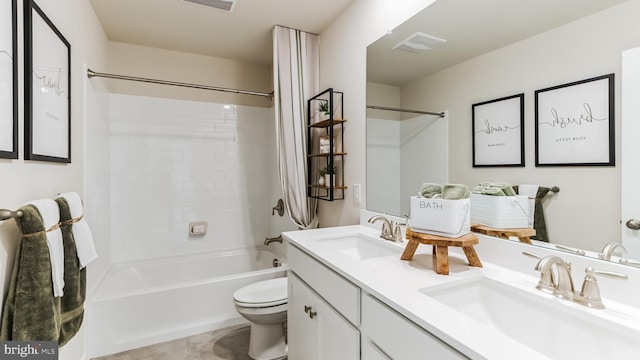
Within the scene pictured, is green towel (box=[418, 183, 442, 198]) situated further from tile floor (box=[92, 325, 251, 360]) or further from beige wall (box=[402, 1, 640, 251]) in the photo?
tile floor (box=[92, 325, 251, 360])

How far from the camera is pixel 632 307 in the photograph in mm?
767

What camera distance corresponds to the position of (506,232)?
43.6 inches

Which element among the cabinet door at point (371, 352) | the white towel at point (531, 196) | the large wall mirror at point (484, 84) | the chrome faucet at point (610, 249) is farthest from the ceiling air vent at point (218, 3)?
the chrome faucet at point (610, 249)

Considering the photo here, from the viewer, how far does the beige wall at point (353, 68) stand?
174 centimetres

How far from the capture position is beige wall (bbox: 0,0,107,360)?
1.09 m

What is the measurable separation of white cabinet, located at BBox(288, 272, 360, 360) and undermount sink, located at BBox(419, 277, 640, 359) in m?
0.36

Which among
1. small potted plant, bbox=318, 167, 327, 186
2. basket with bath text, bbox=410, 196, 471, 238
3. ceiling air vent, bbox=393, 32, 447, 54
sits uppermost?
ceiling air vent, bbox=393, 32, 447, 54

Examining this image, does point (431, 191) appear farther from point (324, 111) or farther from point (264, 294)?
point (264, 294)

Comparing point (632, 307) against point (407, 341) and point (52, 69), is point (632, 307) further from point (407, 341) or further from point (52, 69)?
point (52, 69)

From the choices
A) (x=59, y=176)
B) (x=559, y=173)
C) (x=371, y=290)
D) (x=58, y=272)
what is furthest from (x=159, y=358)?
(x=559, y=173)

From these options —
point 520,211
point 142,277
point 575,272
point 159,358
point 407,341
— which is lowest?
point 159,358

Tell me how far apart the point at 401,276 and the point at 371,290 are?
147 mm

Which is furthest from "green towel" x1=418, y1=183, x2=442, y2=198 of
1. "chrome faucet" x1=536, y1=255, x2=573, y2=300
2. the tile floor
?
the tile floor

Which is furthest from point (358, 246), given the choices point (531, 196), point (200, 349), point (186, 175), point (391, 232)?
point (186, 175)
